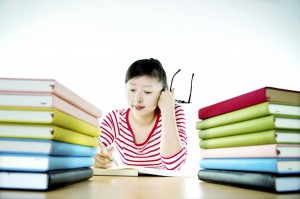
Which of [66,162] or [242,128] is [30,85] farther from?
[242,128]

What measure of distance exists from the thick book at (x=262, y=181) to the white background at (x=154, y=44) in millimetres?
1471

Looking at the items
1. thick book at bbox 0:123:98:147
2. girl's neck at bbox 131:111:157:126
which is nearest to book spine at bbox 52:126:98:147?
thick book at bbox 0:123:98:147

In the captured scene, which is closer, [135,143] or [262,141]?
[262,141]

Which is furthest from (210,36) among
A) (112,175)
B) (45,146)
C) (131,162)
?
(45,146)

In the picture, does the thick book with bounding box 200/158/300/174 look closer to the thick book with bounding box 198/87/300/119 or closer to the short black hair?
the thick book with bounding box 198/87/300/119

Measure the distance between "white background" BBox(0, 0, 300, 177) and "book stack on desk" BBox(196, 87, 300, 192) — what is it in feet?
4.78

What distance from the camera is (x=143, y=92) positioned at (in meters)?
1.16

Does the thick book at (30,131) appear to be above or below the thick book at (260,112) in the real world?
below

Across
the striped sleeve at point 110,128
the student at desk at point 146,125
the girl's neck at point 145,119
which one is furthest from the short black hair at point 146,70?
the striped sleeve at point 110,128

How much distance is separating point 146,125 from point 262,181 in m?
1.04

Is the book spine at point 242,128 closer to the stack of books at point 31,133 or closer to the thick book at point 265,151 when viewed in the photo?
the thick book at point 265,151

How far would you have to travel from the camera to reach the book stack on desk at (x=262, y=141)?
0.41 m

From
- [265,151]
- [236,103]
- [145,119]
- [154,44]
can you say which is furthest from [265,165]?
[154,44]

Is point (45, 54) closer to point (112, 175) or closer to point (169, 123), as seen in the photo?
point (169, 123)
